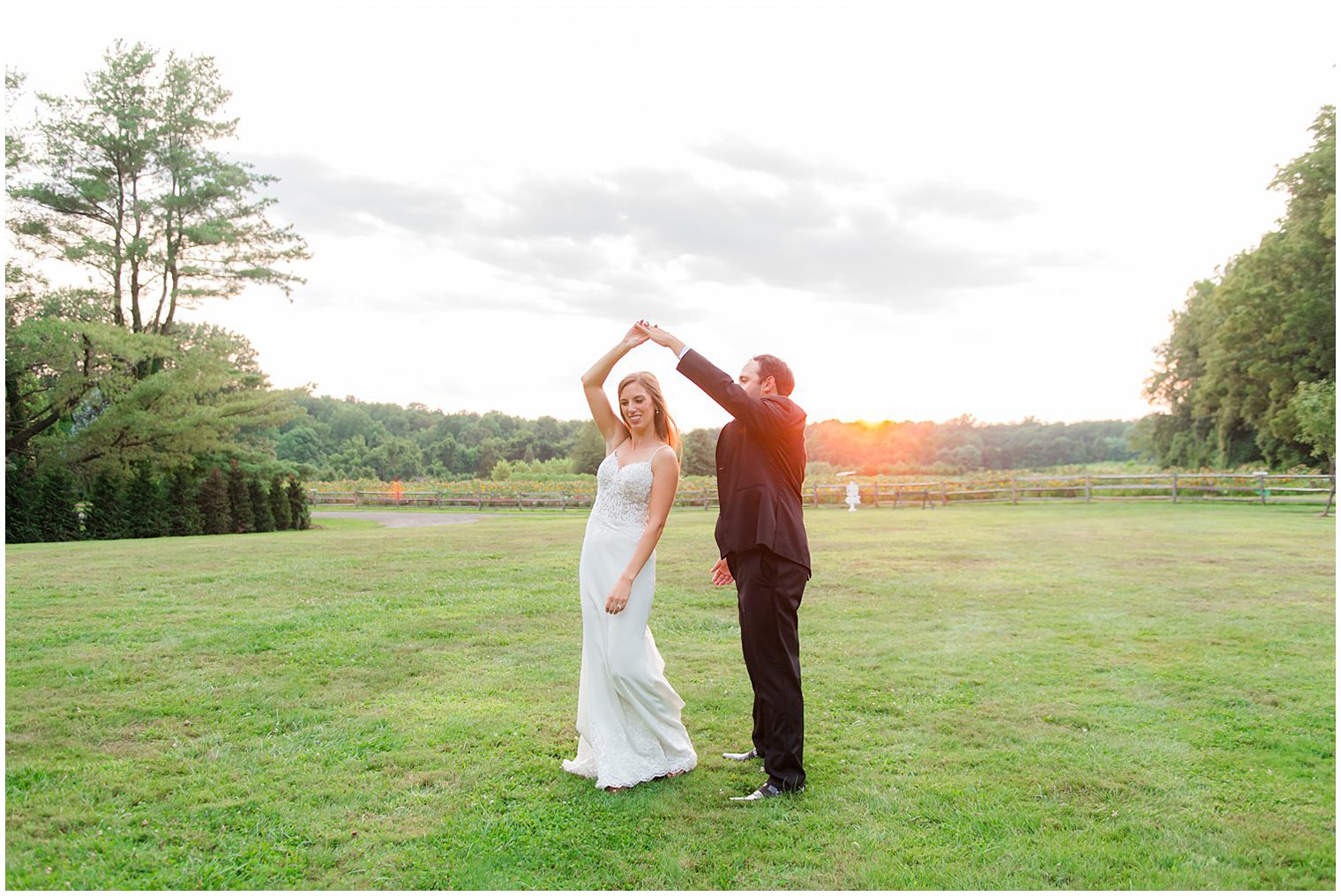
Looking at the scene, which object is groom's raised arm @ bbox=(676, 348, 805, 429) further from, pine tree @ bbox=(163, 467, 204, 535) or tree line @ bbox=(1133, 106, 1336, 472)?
tree line @ bbox=(1133, 106, 1336, 472)

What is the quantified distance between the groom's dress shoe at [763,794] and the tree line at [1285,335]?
25666mm

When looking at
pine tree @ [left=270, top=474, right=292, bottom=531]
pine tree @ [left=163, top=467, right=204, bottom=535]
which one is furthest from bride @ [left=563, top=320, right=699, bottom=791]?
pine tree @ [left=270, top=474, right=292, bottom=531]

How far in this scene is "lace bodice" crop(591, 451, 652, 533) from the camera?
452 centimetres

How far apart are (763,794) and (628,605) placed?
3.69 feet

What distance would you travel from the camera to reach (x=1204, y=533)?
18.4 metres

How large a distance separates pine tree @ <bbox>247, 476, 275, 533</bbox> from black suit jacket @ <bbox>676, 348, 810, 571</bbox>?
970 inches

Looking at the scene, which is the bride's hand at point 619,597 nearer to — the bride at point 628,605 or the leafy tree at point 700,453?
the bride at point 628,605

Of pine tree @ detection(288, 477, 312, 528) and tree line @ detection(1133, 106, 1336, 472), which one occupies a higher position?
tree line @ detection(1133, 106, 1336, 472)

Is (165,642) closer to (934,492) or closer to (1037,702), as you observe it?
→ (1037,702)

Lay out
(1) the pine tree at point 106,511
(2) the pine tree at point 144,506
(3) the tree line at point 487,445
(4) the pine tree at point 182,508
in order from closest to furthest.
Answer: (1) the pine tree at point 106,511
(2) the pine tree at point 144,506
(4) the pine tree at point 182,508
(3) the tree line at point 487,445

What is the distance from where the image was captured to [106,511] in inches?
883

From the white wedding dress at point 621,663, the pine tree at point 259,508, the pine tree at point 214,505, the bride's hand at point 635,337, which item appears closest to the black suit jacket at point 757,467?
the bride's hand at point 635,337

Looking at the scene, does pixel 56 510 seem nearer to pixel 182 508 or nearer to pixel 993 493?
pixel 182 508

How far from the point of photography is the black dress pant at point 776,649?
14.3ft
